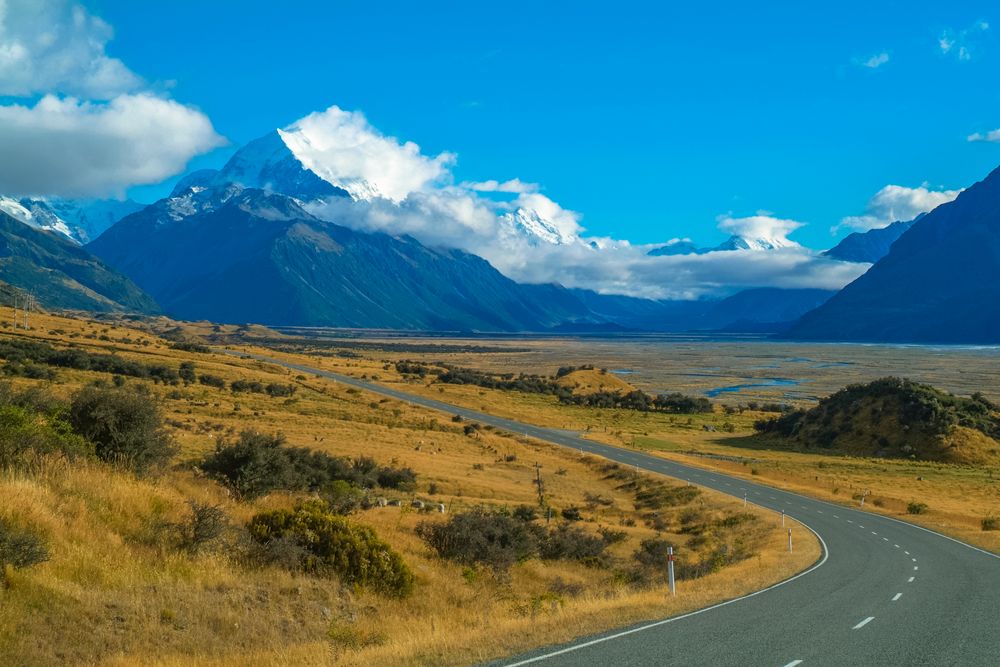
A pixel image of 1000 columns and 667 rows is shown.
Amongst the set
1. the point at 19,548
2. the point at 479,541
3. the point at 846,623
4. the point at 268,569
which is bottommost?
the point at 479,541

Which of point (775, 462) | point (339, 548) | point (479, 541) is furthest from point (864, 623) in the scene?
point (775, 462)

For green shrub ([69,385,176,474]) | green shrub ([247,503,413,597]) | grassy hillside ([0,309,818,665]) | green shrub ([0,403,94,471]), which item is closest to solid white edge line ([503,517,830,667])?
grassy hillside ([0,309,818,665])

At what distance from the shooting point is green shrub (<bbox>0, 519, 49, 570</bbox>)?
29.7 ft

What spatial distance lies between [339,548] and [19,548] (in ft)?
17.1

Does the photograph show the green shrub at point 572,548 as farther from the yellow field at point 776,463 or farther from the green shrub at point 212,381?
the green shrub at point 212,381

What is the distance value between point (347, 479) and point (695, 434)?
50.9 metres

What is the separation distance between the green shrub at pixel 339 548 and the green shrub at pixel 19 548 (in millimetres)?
4011

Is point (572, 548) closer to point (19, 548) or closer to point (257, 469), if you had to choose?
point (257, 469)

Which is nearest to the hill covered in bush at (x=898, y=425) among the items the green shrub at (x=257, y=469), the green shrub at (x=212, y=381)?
the green shrub at (x=212, y=381)

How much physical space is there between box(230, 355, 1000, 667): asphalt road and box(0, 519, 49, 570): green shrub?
20.3 feet

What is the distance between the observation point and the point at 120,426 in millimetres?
16172

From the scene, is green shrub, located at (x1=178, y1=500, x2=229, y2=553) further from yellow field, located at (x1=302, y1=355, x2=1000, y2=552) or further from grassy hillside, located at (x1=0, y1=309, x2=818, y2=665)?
yellow field, located at (x1=302, y1=355, x2=1000, y2=552)

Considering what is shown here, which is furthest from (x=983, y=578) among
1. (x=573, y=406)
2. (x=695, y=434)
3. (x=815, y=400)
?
(x=815, y=400)

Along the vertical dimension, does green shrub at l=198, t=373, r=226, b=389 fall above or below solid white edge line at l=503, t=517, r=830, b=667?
above
